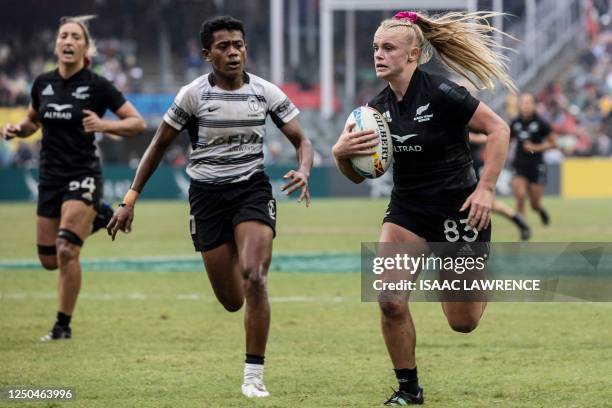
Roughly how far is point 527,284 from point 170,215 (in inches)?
693

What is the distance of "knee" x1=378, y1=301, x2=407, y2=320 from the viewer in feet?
22.4

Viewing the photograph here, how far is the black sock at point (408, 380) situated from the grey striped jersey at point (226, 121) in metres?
1.67

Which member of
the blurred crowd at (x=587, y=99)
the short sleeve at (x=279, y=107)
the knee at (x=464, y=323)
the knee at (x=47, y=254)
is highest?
the short sleeve at (x=279, y=107)

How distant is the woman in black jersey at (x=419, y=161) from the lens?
6.88 meters

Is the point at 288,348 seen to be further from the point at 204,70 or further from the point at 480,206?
the point at 204,70

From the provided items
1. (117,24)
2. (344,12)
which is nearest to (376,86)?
(344,12)

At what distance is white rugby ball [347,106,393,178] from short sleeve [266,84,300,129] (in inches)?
31.4

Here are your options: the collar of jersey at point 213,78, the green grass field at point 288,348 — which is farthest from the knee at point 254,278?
the collar of jersey at point 213,78

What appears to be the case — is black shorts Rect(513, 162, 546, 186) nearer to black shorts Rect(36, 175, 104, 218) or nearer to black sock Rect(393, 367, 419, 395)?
black shorts Rect(36, 175, 104, 218)

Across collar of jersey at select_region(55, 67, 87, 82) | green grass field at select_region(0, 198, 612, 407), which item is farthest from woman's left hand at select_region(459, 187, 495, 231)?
collar of jersey at select_region(55, 67, 87, 82)

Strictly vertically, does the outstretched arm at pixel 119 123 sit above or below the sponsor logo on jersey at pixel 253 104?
below

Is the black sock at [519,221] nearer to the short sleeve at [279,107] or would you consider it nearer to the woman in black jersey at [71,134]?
the woman in black jersey at [71,134]

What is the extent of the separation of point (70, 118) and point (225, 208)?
280cm

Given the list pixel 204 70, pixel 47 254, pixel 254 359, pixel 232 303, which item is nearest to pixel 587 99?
pixel 204 70
